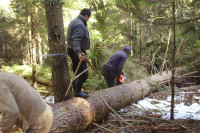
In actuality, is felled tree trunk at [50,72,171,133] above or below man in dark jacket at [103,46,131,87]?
below

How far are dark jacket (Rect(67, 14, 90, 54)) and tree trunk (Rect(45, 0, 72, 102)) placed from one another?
26cm

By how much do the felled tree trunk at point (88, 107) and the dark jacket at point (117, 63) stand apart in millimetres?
709

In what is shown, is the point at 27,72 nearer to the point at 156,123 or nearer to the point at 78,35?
the point at 78,35

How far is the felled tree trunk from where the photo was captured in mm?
3307

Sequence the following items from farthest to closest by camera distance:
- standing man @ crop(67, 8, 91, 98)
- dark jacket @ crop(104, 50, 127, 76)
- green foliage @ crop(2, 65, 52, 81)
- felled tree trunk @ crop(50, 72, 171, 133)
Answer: green foliage @ crop(2, 65, 52, 81), dark jacket @ crop(104, 50, 127, 76), standing man @ crop(67, 8, 91, 98), felled tree trunk @ crop(50, 72, 171, 133)

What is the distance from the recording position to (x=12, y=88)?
1904 millimetres

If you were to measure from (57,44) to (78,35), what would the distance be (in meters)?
0.61

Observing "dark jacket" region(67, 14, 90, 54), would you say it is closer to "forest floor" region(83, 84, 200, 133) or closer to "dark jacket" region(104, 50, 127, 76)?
"forest floor" region(83, 84, 200, 133)

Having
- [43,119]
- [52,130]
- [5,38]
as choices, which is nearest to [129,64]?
[52,130]

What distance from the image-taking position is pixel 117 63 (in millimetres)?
6086

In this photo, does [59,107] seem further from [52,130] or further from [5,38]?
[5,38]

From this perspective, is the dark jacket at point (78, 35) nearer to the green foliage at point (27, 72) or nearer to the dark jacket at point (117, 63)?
the dark jacket at point (117, 63)

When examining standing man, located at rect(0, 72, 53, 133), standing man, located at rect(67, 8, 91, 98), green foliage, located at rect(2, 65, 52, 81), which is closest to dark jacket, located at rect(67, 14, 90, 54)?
standing man, located at rect(67, 8, 91, 98)

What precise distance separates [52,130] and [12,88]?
4.83 feet
